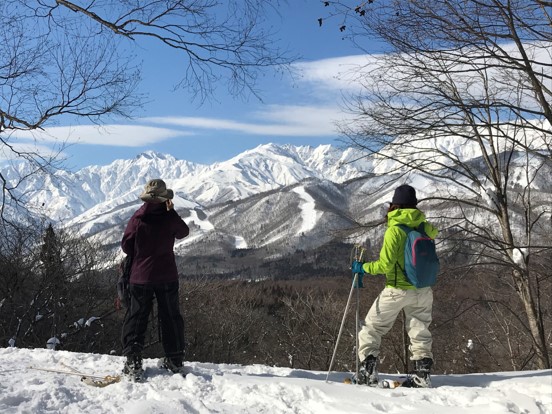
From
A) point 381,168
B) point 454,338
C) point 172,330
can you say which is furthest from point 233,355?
point 172,330

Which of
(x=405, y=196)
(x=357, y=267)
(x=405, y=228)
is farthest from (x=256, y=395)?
(x=405, y=196)

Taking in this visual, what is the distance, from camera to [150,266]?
4.73m

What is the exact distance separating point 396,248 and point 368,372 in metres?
1.26

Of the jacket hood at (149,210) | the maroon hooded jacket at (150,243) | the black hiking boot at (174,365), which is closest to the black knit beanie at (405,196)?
the maroon hooded jacket at (150,243)

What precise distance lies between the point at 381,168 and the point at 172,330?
5.62 meters

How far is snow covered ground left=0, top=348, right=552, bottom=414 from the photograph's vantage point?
3672mm

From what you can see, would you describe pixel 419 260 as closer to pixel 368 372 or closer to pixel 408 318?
pixel 408 318

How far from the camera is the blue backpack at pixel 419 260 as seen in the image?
4340mm

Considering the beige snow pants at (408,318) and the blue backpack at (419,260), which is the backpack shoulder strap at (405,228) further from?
the beige snow pants at (408,318)

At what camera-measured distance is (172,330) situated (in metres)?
4.91

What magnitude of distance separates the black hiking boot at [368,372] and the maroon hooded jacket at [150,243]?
2129mm

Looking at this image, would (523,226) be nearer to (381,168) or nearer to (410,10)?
(381,168)

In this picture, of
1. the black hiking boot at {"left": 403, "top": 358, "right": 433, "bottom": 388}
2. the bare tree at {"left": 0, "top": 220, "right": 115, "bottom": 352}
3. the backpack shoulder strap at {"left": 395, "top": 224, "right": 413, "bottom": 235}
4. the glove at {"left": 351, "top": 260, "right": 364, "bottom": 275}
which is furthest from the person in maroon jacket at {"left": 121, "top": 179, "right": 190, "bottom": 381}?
the bare tree at {"left": 0, "top": 220, "right": 115, "bottom": 352}

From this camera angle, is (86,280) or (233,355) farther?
(233,355)
